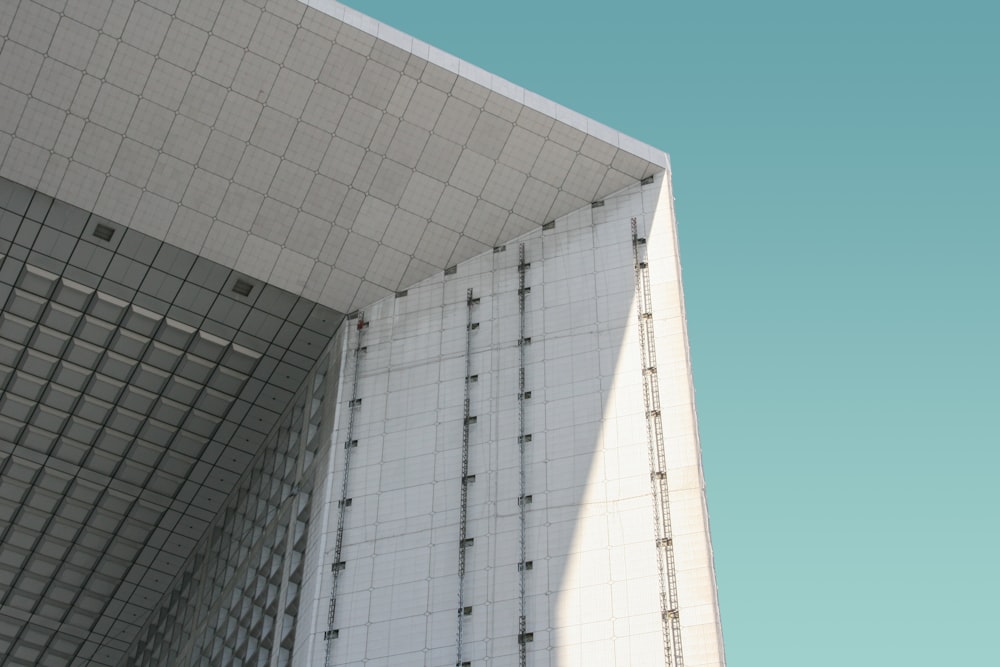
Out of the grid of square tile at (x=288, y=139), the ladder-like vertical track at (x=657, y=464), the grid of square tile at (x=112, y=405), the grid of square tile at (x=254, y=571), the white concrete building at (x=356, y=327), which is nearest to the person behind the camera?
the ladder-like vertical track at (x=657, y=464)

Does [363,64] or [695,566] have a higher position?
[363,64]

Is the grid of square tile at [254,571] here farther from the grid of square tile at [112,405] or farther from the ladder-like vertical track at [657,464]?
the ladder-like vertical track at [657,464]

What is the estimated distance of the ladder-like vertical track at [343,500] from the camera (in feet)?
102

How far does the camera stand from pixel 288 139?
36031 millimetres

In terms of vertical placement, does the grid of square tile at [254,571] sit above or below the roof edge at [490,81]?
below

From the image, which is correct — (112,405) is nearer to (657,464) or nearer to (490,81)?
(490,81)

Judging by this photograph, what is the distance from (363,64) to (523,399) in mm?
9280

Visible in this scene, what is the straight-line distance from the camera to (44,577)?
1786 inches

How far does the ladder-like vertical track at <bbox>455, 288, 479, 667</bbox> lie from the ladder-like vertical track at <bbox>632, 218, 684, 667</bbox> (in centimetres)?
433

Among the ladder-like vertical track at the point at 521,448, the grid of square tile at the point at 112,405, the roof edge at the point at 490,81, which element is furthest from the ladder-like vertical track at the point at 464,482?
the roof edge at the point at 490,81

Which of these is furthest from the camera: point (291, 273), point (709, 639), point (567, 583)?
point (291, 273)

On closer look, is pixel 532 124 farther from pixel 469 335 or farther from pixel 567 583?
pixel 567 583

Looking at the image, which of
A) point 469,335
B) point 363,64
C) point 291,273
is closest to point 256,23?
point 363,64

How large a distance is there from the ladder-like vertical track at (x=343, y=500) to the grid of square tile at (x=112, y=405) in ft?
5.98
